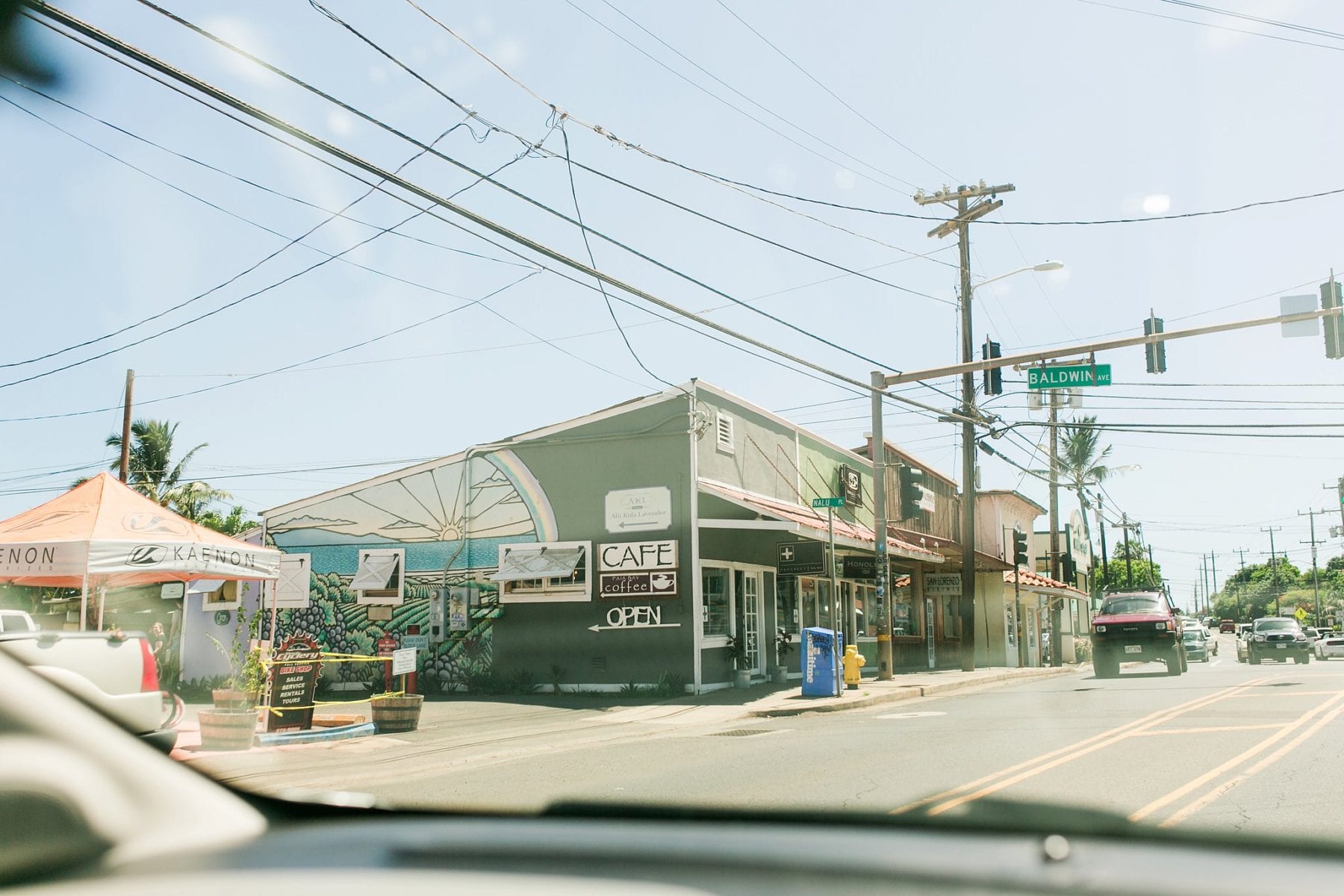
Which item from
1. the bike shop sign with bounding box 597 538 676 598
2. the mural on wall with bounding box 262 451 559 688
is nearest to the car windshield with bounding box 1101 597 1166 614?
the bike shop sign with bounding box 597 538 676 598

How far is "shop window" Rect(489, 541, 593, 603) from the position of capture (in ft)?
69.6

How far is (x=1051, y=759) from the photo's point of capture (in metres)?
9.12

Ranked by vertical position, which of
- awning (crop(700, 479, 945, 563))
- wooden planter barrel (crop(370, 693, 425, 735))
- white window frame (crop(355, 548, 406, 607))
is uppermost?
awning (crop(700, 479, 945, 563))

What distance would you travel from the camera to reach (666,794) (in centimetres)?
805

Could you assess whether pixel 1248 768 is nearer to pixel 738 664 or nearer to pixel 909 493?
pixel 909 493

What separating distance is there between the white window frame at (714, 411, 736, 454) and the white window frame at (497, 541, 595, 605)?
10.6 feet

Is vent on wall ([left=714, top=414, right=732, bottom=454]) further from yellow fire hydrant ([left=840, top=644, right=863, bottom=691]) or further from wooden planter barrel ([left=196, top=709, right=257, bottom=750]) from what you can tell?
wooden planter barrel ([left=196, top=709, right=257, bottom=750])

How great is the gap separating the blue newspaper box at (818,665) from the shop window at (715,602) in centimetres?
241

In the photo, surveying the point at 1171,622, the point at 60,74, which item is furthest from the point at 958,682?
the point at 60,74

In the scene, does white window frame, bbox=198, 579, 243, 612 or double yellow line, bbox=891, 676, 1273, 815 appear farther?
white window frame, bbox=198, 579, 243, 612

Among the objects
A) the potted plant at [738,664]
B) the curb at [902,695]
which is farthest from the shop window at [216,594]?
the curb at [902,695]

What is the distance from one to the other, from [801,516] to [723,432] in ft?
8.03

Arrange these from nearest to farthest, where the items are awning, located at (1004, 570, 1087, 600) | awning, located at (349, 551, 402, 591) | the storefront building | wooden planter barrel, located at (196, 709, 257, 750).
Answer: wooden planter barrel, located at (196, 709, 257, 750) → the storefront building → awning, located at (349, 551, 402, 591) → awning, located at (1004, 570, 1087, 600)

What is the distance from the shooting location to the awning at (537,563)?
834 inches
